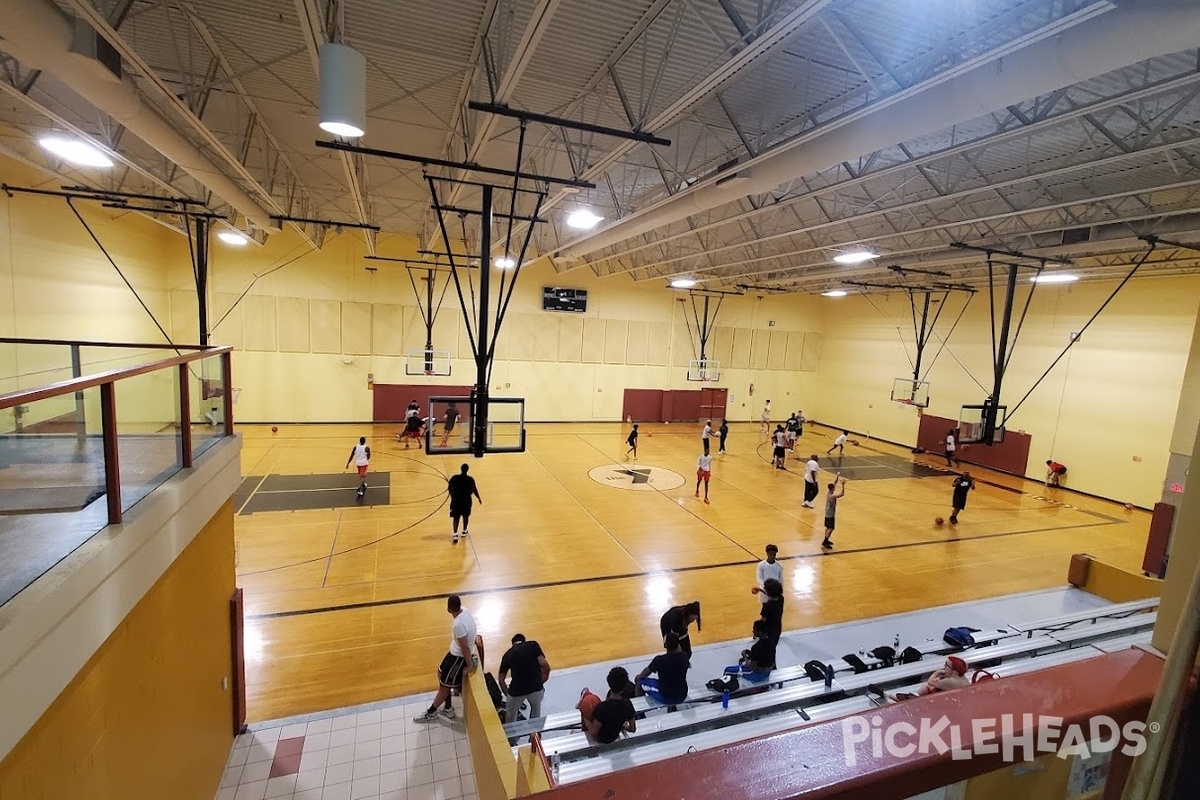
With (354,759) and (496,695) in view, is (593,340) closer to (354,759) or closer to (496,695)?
(496,695)

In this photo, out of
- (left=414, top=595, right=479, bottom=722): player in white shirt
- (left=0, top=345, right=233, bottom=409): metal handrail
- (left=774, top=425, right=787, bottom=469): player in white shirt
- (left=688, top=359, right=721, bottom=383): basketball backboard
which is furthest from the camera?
(left=688, top=359, right=721, bottom=383): basketball backboard

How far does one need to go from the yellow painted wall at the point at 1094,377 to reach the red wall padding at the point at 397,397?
19160 mm

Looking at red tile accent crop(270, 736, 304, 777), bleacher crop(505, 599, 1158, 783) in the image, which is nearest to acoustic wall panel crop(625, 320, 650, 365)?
bleacher crop(505, 599, 1158, 783)

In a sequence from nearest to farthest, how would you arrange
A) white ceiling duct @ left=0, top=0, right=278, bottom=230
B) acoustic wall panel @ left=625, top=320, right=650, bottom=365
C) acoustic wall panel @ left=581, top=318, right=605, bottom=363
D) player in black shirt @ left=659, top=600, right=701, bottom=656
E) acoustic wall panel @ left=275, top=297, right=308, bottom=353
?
white ceiling duct @ left=0, top=0, right=278, bottom=230 → player in black shirt @ left=659, top=600, right=701, bottom=656 → acoustic wall panel @ left=275, top=297, right=308, bottom=353 → acoustic wall panel @ left=581, top=318, right=605, bottom=363 → acoustic wall panel @ left=625, top=320, right=650, bottom=365

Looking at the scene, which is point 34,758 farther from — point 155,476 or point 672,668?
point 672,668

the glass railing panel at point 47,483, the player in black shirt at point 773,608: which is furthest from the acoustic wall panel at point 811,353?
the glass railing panel at point 47,483

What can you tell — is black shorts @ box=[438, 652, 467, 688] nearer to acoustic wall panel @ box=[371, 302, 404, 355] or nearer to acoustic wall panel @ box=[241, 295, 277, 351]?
acoustic wall panel @ box=[371, 302, 404, 355]

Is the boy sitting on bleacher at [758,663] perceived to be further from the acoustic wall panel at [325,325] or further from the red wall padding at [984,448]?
the acoustic wall panel at [325,325]

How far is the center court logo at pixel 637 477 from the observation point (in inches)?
610

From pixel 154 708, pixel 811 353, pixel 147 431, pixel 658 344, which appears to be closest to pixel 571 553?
pixel 154 708

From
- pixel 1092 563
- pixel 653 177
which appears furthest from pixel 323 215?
pixel 1092 563

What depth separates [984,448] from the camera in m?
20.4

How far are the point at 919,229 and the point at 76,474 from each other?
1403 cm

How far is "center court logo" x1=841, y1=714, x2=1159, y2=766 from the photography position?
34.9 inches
